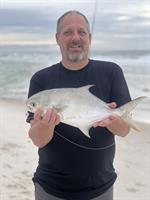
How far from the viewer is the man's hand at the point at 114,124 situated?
284 cm

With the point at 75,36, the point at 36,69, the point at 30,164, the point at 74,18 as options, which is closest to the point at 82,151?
the point at 75,36

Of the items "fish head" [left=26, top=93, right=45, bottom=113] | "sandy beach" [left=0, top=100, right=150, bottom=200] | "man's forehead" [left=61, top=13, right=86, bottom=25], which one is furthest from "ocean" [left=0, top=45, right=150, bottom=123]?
"fish head" [left=26, top=93, right=45, bottom=113]

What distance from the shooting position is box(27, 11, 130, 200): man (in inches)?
116

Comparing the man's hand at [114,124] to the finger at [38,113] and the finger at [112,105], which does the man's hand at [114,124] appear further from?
the finger at [38,113]

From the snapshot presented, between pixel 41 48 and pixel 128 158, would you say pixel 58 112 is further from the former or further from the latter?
pixel 41 48

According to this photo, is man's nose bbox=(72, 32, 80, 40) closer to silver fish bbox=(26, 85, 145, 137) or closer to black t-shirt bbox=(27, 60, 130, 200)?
black t-shirt bbox=(27, 60, 130, 200)

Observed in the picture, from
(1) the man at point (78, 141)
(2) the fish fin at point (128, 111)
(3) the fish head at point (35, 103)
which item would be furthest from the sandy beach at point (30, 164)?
(2) the fish fin at point (128, 111)

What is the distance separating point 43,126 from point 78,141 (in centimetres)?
25

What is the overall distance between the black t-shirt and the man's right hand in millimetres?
80

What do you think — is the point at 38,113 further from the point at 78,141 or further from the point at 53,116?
the point at 78,141

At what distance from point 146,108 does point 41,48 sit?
2477 centimetres

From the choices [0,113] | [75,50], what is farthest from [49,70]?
[0,113]

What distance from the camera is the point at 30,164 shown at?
7.34m

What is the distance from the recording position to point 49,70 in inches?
121
